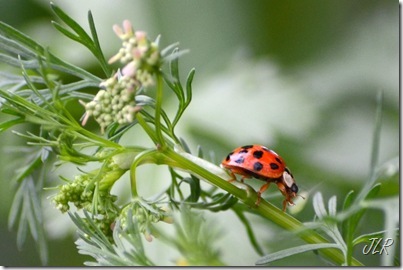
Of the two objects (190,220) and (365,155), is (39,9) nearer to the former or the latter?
(365,155)

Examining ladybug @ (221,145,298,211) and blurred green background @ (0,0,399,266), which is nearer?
ladybug @ (221,145,298,211)

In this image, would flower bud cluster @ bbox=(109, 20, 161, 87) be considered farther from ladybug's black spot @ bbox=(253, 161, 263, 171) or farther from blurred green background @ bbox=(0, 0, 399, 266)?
blurred green background @ bbox=(0, 0, 399, 266)

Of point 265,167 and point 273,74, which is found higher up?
point 273,74

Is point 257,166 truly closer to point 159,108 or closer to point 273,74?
point 159,108

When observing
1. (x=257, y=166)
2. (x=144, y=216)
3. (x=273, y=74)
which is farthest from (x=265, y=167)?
(x=273, y=74)

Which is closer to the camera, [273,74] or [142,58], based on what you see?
[142,58]

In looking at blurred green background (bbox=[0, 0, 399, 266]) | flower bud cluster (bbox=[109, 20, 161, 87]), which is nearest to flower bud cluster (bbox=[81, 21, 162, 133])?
flower bud cluster (bbox=[109, 20, 161, 87])

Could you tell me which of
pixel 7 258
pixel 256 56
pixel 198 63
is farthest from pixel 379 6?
pixel 7 258

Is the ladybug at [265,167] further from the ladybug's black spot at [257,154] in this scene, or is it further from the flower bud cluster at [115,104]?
the flower bud cluster at [115,104]
